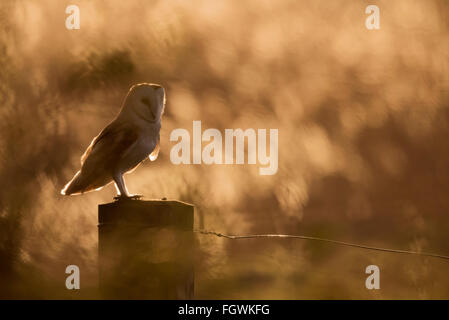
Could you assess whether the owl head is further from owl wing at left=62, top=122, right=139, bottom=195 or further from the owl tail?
the owl tail

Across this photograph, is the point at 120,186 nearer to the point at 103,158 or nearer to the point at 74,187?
the point at 103,158

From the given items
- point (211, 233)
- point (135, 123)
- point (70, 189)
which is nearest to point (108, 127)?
point (135, 123)

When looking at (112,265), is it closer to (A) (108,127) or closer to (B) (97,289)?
(B) (97,289)

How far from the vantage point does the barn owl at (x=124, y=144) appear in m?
4.71

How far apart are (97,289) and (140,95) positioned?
200 cm

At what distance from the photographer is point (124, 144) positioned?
4809 mm

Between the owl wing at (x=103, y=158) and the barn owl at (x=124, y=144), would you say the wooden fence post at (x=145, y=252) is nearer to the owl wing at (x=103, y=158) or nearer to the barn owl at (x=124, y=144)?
the barn owl at (x=124, y=144)

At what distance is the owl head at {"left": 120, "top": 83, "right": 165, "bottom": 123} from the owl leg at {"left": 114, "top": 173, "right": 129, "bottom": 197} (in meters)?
0.56

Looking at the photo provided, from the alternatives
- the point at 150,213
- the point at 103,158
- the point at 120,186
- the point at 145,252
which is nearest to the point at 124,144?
the point at 103,158

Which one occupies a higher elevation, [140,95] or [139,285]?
[140,95]

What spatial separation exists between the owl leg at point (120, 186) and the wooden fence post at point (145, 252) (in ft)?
3.49

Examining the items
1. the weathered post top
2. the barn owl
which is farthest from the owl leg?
the weathered post top

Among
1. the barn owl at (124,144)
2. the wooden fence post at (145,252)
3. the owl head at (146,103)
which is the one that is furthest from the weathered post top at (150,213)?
the owl head at (146,103)

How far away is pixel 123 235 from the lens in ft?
11.6
